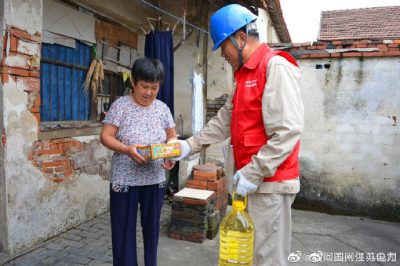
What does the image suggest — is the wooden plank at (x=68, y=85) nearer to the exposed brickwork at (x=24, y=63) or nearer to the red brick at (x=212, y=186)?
the exposed brickwork at (x=24, y=63)

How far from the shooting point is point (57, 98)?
4.18 m

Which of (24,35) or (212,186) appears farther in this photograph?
(212,186)

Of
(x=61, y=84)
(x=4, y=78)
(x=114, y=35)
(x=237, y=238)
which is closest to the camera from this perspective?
(x=237, y=238)

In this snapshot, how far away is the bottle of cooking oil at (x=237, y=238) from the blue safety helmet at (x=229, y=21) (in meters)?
1.04

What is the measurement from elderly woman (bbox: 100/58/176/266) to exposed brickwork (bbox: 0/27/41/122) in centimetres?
141

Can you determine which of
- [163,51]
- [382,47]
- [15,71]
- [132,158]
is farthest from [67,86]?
[382,47]

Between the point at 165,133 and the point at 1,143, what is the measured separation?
175 centimetres

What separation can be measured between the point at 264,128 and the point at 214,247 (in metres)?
2.51

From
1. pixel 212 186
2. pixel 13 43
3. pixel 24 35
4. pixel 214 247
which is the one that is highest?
pixel 24 35

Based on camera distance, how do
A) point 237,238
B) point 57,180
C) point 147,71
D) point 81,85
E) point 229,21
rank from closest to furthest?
point 229,21
point 237,238
point 147,71
point 57,180
point 81,85

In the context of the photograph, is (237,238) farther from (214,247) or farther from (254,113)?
(214,247)

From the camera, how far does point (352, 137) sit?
5.64 metres

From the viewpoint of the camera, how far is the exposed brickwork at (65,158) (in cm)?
371

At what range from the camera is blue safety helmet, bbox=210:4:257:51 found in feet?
6.74
